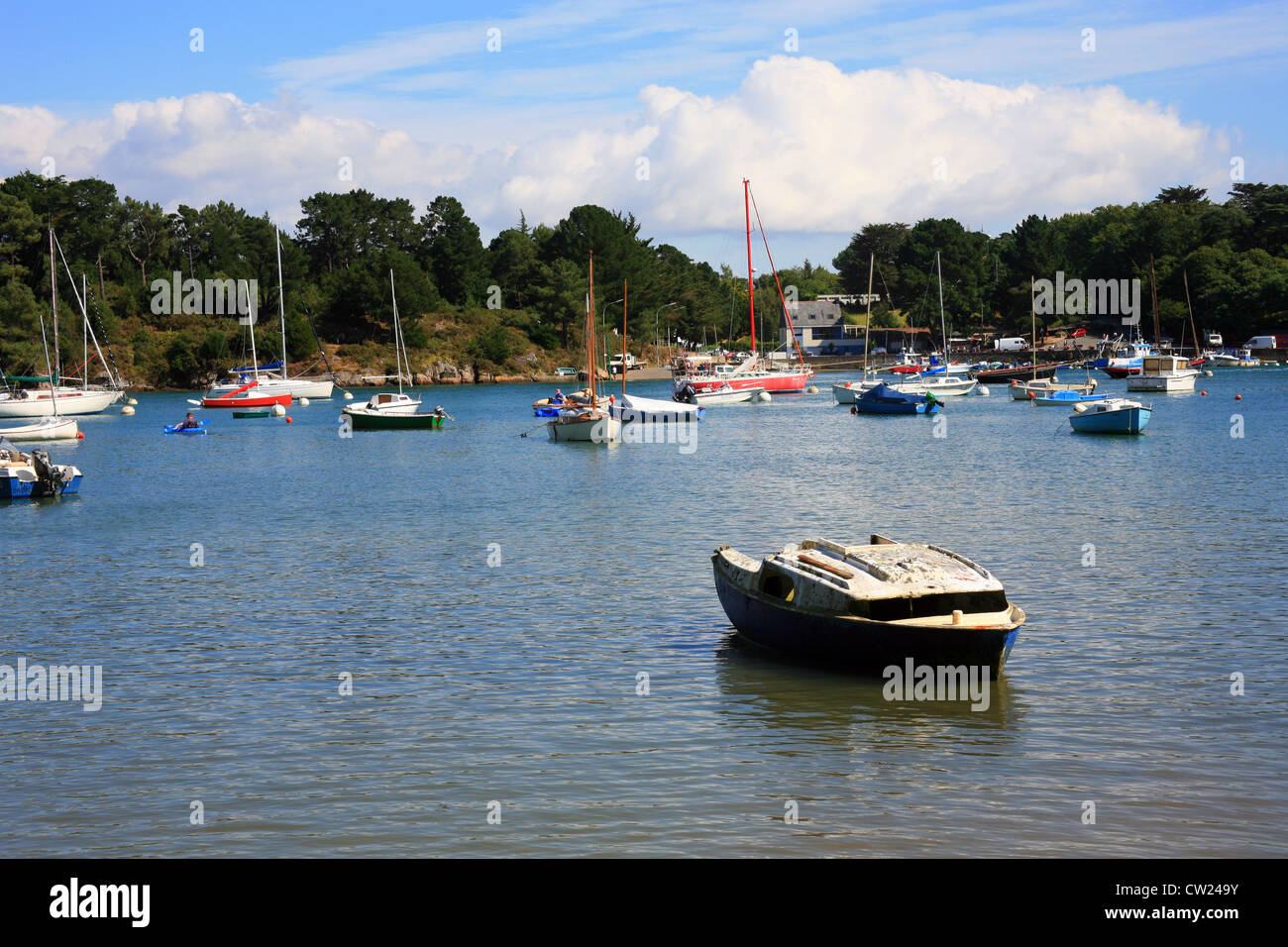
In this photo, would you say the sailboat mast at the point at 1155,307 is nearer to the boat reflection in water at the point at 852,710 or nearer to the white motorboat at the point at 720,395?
the white motorboat at the point at 720,395

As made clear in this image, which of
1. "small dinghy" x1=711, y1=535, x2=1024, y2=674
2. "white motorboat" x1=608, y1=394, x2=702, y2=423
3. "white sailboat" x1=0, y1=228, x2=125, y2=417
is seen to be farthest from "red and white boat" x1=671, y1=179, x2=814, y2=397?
"small dinghy" x1=711, y1=535, x2=1024, y2=674

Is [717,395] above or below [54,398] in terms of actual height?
below

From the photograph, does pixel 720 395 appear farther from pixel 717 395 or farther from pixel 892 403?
pixel 892 403

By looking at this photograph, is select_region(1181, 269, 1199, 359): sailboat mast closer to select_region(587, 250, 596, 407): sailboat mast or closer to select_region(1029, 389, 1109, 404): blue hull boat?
select_region(1029, 389, 1109, 404): blue hull boat

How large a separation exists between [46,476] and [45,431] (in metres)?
33.5

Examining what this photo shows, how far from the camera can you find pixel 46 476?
48875 millimetres

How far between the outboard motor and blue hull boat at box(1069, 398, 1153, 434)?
195 ft

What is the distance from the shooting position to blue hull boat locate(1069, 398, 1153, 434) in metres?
74.4

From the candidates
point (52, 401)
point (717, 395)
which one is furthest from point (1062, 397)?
point (52, 401)
